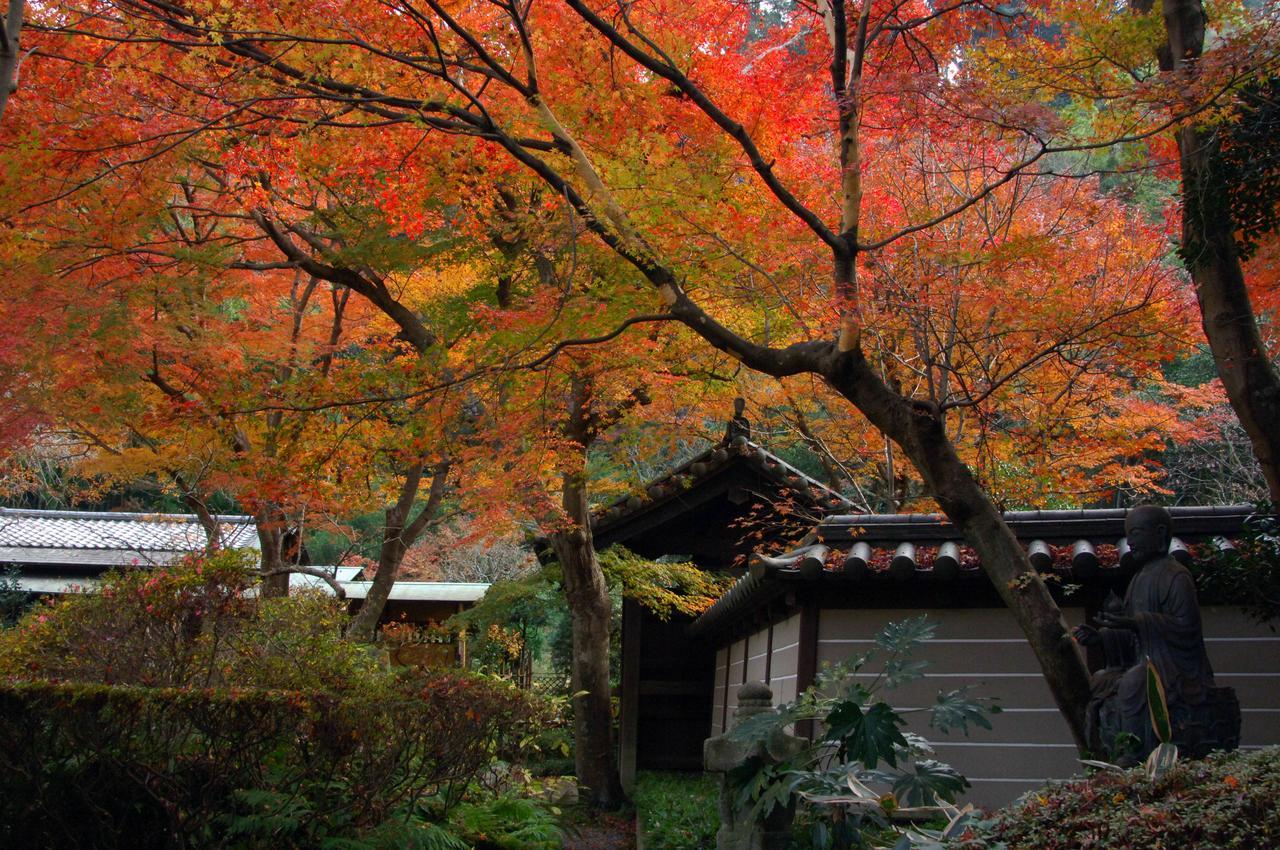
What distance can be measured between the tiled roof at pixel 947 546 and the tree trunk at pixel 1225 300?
112cm

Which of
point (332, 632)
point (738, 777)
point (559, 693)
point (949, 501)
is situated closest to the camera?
point (738, 777)

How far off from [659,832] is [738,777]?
4.61 m

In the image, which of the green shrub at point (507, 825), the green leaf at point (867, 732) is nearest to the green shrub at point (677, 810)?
the green shrub at point (507, 825)

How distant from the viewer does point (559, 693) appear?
754 inches

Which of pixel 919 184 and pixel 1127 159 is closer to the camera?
pixel 1127 159

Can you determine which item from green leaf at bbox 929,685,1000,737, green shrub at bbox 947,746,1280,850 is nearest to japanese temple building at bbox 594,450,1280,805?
green leaf at bbox 929,685,1000,737

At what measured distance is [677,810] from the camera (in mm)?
→ 10977

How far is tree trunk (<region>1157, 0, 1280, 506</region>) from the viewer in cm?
625

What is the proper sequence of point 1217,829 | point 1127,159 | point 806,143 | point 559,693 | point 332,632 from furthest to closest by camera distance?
point 559,693 → point 806,143 → point 332,632 → point 1127,159 → point 1217,829

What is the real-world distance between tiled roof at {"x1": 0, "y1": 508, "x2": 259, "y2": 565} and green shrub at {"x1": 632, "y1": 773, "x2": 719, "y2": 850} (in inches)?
504

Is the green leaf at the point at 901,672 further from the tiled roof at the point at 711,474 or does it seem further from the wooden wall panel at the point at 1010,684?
the tiled roof at the point at 711,474

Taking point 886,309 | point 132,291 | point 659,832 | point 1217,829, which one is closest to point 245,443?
point 132,291

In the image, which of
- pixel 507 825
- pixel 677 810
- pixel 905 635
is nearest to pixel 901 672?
pixel 905 635

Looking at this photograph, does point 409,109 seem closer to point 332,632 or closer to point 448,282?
point 332,632
